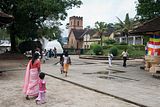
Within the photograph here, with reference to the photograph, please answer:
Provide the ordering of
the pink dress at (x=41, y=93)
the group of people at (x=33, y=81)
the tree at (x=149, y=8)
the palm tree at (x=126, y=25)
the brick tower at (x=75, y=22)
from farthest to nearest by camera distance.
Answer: the brick tower at (x=75, y=22) → the palm tree at (x=126, y=25) → the tree at (x=149, y=8) → the group of people at (x=33, y=81) → the pink dress at (x=41, y=93)

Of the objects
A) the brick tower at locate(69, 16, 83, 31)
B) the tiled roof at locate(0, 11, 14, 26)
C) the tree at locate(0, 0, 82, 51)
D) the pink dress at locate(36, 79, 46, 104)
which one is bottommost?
the pink dress at locate(36, 79, 46, 104)

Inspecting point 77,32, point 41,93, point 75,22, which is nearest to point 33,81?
point 41,93

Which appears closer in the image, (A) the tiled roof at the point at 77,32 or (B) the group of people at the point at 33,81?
(B) the group of people at the point at 33,81

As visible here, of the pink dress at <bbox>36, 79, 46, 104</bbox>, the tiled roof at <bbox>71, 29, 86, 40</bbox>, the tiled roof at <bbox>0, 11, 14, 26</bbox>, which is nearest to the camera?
the pink dress at <bbox>36, 79, 46, 104</bbox>

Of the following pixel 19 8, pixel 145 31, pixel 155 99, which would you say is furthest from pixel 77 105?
pixel 19 8

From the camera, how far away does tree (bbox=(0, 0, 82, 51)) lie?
104 ft

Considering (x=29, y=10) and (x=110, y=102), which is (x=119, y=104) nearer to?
(x=110, y=102)

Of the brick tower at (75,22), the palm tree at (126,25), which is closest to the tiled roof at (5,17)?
the palm tree at (126,25)

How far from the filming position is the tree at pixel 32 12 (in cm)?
3158

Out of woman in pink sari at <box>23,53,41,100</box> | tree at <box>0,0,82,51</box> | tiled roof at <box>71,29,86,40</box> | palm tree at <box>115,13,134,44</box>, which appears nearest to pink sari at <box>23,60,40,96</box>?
woman in pink sari at <box>23,53,41,100</box>

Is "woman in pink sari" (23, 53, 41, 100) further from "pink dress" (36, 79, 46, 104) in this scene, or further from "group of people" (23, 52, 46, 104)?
"pink dress" (36, 79, 46, 104)

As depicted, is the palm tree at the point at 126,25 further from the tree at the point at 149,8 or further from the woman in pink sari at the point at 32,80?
the woman in pink sari at the point at 32,80

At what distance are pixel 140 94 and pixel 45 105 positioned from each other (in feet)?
14.2

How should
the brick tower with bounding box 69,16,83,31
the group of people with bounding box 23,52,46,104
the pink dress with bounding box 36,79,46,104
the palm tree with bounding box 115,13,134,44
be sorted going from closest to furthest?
the pink dress with bounding box 36,79,46,104, the group of people with bounding box 23,52,46,104, the palm tree with bounding box 115,13,134,44, the brick tower with bounding box 69,16,83,31
